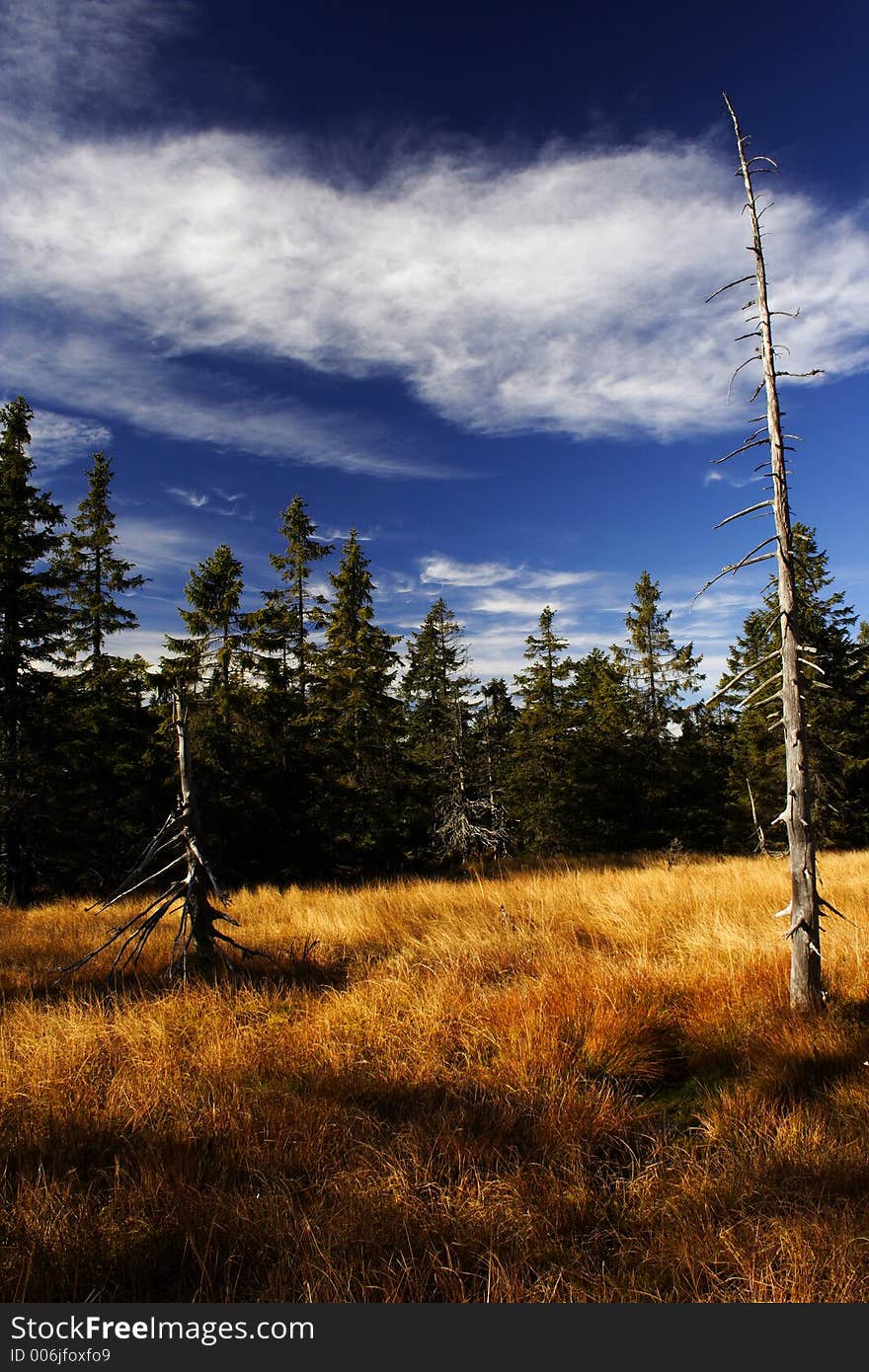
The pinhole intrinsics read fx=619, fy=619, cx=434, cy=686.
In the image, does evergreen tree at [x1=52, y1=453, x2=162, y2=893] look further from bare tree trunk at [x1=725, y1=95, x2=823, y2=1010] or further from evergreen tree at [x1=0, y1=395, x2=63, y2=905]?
bare tree trunk at [x1=725, y1=95, x2=823, y2=1010]

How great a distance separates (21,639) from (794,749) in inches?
678

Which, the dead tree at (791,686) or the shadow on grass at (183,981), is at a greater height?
the dead tree at (791,686)

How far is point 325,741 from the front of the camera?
20672mm

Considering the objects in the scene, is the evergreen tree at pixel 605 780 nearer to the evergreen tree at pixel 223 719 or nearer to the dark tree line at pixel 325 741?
the dark tree line at pixel 325 741

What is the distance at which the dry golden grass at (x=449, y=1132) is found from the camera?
2.68 m

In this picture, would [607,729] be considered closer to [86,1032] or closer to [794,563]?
[794,563]

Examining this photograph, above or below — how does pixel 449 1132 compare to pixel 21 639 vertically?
below

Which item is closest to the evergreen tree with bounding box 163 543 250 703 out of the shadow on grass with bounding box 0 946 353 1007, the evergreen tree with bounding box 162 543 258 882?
the evergreen tree with bounding box 162 543 258 882

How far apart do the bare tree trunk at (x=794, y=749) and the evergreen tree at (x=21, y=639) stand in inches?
624

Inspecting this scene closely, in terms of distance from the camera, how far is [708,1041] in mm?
4820

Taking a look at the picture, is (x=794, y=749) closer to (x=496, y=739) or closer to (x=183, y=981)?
(x=183, y=981)

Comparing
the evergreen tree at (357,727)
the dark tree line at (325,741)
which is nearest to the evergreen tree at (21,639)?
the dark tree line at (325,741)

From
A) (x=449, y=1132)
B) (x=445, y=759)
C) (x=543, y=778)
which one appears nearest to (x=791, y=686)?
(x=449, y=1132)

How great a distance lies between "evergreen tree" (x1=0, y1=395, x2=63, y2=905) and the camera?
597 inches
